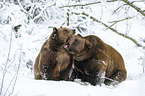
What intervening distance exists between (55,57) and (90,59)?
13.3 inches

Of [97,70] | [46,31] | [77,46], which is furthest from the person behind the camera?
[46,31]

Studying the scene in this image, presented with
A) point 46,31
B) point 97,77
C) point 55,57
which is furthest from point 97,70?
point 46,31

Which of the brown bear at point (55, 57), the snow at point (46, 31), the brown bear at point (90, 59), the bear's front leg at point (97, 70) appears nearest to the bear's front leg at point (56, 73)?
the brown bear at point (55, 57)

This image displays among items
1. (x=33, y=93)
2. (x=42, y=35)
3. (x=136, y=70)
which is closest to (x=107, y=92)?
(x=33, y=93)

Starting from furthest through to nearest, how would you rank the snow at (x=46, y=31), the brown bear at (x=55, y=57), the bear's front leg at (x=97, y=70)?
1. the snow at (x=46, y=31)
2. the bear's front leg at (x=97, y=70)
3. the brown bear at (x=55, y=57)

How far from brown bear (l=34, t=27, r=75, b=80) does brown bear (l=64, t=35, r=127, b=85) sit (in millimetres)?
58

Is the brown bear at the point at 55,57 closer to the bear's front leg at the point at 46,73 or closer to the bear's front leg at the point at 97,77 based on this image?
the bear's front leg at the point at 46,73

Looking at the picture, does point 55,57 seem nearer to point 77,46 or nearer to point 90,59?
point 77,46

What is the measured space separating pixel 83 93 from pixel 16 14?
3603 mm

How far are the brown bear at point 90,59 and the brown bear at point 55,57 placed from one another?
6cm

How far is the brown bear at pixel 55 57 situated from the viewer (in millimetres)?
1749

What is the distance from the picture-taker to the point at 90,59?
1905 millimetres

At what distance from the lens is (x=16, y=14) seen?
180 inches

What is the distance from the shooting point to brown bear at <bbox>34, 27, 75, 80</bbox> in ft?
5.74
